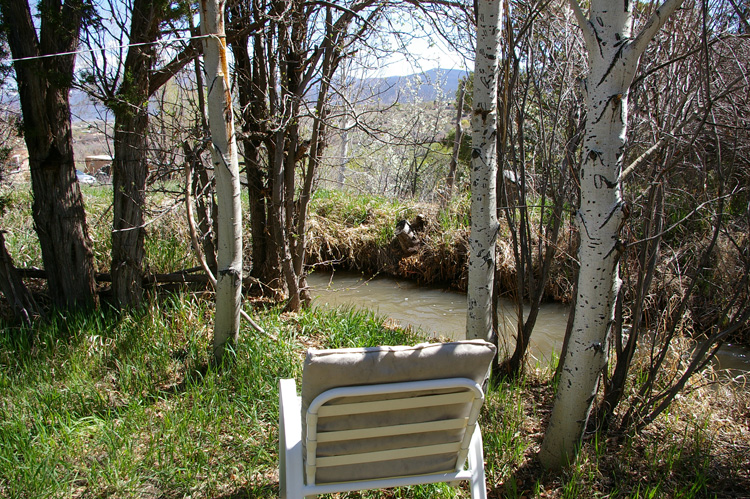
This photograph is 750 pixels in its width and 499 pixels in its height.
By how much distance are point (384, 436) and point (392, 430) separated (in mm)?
51

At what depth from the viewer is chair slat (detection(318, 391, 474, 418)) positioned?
195cm

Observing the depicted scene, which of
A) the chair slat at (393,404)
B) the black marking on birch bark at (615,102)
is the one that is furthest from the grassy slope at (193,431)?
the black marking on birch bark at (615,102)

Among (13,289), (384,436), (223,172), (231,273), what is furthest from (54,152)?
(384,436)

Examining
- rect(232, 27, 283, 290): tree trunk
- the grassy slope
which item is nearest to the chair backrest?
the grassy slope

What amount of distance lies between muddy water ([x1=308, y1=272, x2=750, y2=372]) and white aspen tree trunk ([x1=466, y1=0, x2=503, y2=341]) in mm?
2336

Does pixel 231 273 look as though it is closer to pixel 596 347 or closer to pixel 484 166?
pixel 484 166

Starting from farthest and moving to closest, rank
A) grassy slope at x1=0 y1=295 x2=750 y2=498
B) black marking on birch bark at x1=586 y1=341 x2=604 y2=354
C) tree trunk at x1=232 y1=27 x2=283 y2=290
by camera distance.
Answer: tree trunk at x1=232 y1=27 x2=283 y2=290 → grassy slope at x1=0 y1=295 x2=750 y2=498 → black marking on birch bark at x1=586 y1=341 x2=604 y2=354

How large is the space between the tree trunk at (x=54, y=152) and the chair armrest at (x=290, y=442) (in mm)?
3105

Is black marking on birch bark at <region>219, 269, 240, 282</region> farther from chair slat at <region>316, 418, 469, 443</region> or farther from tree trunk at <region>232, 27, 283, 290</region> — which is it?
chair slat at <region>316, 418, 469, 443</region>

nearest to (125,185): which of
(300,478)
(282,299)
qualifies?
(282,299)

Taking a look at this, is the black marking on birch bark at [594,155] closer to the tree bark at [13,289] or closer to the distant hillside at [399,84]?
the distant hillside at [399,84]

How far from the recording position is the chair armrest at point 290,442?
2.12 m

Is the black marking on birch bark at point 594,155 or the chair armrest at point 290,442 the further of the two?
the black marking on birch bark at point 594,155

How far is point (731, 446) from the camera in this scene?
305 centimetres
